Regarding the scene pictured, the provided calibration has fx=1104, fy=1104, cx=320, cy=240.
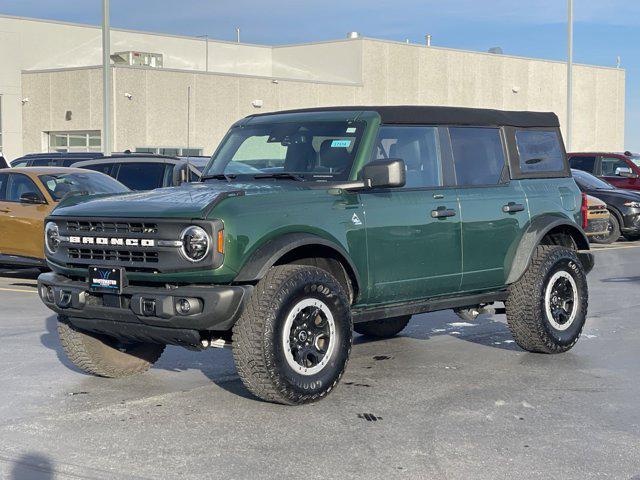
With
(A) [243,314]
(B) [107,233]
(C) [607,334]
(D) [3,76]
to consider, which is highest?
(D) [3,76]

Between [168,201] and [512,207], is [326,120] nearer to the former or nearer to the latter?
[168,201]

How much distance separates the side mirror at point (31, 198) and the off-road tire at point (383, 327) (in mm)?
6100

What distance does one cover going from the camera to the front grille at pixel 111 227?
688 centimetres

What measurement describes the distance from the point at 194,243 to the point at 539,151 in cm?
389

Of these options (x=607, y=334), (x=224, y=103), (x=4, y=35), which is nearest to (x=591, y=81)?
(x=224, y=103)

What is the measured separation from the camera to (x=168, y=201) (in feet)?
23.2

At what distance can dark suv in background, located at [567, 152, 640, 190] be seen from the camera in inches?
1001

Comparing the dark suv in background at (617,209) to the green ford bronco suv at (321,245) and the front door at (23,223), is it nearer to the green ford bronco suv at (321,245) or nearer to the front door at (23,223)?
the front door at (23,223)

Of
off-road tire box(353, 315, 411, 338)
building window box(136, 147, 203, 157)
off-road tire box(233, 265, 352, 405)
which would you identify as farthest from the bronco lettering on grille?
building window box(136, 147, 203, 157)

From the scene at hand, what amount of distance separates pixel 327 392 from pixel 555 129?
3848mm

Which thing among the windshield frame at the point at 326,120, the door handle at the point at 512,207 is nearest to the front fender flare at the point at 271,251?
the windshield frame at the point at 326,120

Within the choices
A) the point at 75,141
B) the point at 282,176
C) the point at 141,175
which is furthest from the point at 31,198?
the point at 75,141

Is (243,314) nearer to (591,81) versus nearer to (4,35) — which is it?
(4,35)

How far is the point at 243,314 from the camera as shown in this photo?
6.73 metres
